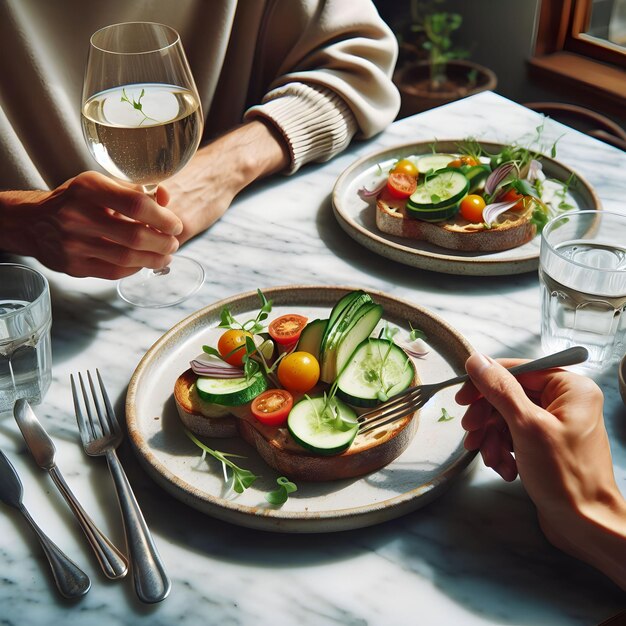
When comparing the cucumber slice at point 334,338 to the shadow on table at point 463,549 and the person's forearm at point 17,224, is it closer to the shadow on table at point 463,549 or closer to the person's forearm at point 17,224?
the shadow on table at point 463,549

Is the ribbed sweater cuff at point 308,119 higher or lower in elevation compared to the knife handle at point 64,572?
higher

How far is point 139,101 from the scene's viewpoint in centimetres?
116

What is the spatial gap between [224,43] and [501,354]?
1051 millimetres

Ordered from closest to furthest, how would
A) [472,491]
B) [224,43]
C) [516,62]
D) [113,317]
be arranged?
[472,491]
[113,317]
[224,43]
[516,62]

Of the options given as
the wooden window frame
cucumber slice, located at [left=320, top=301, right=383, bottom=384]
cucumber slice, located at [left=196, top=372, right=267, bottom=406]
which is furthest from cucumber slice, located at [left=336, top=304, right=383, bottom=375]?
the wooden window frame

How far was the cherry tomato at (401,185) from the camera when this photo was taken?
147 centimetres

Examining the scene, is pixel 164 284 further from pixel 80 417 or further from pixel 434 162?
pixel 434 162

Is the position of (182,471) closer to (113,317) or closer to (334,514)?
(334,514)

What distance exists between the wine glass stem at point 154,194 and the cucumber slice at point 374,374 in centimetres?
48

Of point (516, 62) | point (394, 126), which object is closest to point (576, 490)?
point (394, 126)

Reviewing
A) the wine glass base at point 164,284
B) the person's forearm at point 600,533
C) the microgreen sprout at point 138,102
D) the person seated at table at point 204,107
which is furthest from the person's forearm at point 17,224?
the person's forearm at point 600,533

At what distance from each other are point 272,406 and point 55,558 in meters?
0.31

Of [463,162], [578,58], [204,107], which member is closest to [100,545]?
[463,162]

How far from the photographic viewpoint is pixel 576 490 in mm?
818
